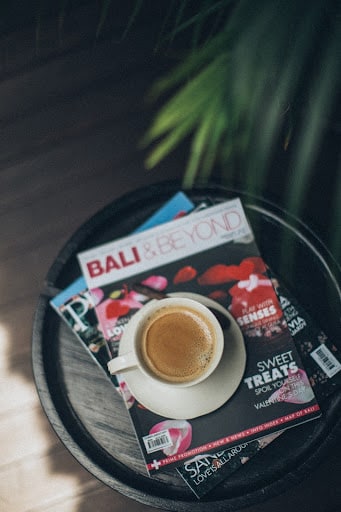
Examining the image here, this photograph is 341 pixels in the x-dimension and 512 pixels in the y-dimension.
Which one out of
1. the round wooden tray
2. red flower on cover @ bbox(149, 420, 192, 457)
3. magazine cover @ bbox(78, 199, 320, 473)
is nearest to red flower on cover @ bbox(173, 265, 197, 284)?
magazine cover @ bbox(78, 199, 320, 473)

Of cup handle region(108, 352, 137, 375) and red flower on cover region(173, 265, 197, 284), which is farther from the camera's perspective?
red flower on cover region(173, 265, 197, 284)

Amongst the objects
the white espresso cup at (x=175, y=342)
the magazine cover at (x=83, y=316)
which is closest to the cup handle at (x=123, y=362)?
the white espresso cup at (x=175, y=342)

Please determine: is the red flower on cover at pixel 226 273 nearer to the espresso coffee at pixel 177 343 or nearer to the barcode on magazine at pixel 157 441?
the espresso coffee at pixel 177 343

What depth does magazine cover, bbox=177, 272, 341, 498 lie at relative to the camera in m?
0.81

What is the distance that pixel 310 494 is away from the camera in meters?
0.98

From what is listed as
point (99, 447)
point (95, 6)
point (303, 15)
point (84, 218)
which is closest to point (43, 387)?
point (99, 447)

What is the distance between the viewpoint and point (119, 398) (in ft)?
2.84

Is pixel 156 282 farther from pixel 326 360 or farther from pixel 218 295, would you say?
pixel 326 360

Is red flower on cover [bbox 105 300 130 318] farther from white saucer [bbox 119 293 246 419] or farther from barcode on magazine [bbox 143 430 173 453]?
barcode on magazine [bbox 143 430 173 453]

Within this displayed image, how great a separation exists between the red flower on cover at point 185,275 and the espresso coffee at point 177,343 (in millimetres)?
84

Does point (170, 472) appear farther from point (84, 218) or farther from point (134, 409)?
point (84, 218)

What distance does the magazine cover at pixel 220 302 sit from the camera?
2.64ft

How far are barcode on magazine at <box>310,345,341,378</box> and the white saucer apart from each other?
129 millimetres

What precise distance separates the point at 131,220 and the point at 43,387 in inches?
13.1
